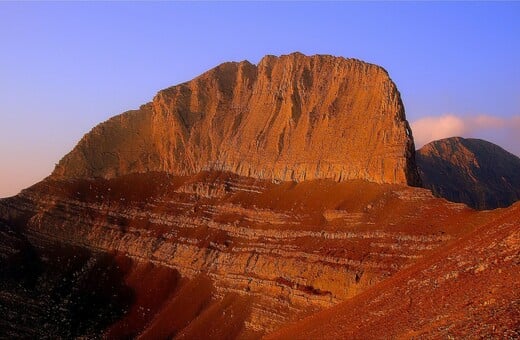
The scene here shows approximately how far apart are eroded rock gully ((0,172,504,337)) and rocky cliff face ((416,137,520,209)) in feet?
136

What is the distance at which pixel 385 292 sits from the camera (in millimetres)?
45938

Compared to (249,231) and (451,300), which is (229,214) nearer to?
(249,231)

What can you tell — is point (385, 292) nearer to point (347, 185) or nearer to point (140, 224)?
point (347, 185)

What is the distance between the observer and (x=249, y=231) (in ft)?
247

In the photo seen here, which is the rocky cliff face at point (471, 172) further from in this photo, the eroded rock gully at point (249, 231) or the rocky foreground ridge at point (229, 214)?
the eroded rock gully at point (249, 231)

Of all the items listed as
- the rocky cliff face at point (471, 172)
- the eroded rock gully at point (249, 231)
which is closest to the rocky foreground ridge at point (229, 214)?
the eroded rock gully at point (249, 231)

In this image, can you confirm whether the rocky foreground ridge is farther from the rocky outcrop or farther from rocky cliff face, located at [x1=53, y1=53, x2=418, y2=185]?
the rocky outcrop

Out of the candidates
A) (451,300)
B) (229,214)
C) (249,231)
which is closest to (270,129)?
(229,214)

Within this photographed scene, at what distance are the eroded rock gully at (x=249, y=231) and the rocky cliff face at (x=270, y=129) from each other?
2.21 m

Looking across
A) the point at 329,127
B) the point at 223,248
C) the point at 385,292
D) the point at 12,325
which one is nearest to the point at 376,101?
the point at 329,127

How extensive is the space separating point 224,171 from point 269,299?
28.4 meters

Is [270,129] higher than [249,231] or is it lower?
higher

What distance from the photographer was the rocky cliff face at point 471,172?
118688mm

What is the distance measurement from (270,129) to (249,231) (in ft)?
58.2
